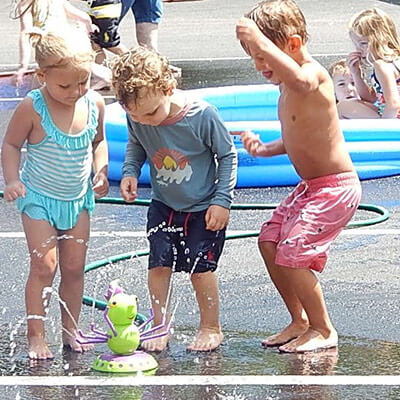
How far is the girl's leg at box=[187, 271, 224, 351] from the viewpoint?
491 centimetres

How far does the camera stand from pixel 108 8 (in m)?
11.5

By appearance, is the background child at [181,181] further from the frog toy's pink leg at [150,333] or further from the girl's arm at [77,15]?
the girl's arm at [77,15]

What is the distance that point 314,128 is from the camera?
4.79m

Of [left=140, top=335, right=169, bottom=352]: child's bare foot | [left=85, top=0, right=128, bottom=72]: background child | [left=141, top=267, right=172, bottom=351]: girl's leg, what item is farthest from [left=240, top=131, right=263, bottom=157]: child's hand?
[left=85, top=0, right=128, bottom=72]: background child

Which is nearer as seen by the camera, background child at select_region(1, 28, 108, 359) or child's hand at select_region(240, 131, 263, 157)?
background child at select_region(1, 28, 108, 359)

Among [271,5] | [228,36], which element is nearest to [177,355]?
[271,5]

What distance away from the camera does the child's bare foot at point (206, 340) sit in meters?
4.87

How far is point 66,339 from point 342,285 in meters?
1.52

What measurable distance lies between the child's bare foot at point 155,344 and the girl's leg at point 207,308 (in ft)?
0.36

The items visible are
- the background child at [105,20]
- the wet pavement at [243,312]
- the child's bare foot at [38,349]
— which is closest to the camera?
the wet pavement at [243,312]

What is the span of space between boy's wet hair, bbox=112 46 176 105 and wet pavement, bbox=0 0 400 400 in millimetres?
1107

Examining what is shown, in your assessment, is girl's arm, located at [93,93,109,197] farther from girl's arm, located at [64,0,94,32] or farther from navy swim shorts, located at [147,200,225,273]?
girl's arm, located at [64,0,94,32]

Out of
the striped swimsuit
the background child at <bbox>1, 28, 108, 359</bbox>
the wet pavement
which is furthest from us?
the striped swimsuit

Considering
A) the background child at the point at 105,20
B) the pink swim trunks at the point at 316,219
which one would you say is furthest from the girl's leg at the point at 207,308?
the background child at the point at 105,20
